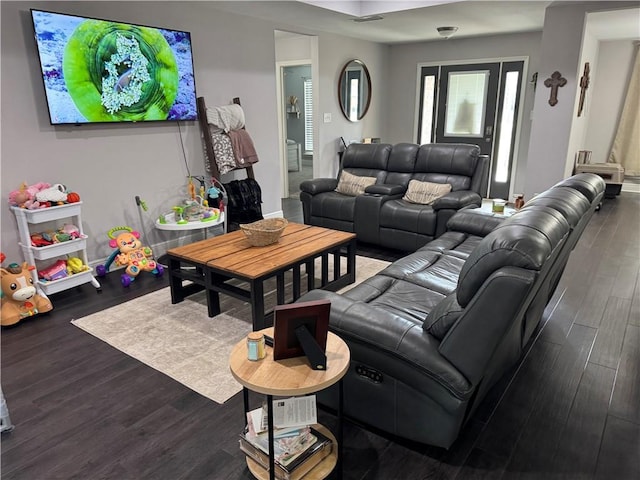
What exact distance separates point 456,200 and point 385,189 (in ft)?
2.46

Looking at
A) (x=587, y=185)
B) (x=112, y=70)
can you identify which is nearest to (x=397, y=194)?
(x=587, y=185)

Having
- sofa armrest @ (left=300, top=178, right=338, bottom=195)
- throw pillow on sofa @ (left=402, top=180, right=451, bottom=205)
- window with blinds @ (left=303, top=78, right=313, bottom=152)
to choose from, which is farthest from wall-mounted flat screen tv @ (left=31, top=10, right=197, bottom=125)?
window with blinds @ (left=303, top=78, right=313, bottom=152)

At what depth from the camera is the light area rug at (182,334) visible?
2343 mm

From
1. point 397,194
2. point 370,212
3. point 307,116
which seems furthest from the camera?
point 307,116

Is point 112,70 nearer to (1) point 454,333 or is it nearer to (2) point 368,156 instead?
(2) point 368,156

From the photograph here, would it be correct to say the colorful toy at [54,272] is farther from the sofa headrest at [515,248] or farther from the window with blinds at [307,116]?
the window with blinds at [307,116]

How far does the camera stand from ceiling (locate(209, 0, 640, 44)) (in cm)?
438

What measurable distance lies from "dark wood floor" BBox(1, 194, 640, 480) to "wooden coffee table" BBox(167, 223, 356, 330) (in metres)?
0.66

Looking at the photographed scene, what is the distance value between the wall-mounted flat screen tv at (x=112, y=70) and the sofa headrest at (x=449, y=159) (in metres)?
2.45

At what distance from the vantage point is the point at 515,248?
1366 mm

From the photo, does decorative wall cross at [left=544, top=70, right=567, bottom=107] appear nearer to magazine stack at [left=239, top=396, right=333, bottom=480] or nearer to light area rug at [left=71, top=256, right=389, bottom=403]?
light area rug at [left=71, top=256, right=389, bottom=403]

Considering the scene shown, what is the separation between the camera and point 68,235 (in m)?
3.30

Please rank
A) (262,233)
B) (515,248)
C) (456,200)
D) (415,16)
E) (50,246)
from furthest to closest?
(415,16) < (456,200) < (50,246) < (262,233) < (515,248)

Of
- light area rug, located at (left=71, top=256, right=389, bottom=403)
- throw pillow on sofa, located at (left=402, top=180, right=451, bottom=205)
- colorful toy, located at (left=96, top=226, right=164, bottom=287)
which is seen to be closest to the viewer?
light area rug, located at (left=71, top=256, right=389, bottom=403)
